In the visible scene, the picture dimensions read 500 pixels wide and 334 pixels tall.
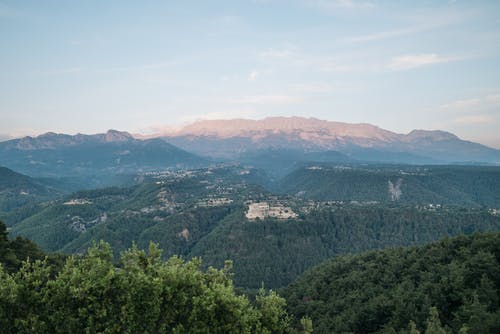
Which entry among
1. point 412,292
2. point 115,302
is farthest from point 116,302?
point 412,292

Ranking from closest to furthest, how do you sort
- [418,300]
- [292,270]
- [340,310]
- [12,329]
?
1. [12,329]
2. [418,300]
3. [340,310]
4. [292,270]

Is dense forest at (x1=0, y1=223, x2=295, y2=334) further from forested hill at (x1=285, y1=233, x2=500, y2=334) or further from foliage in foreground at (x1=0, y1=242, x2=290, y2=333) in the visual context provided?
forested hill at (x1=285, y1=233, x2=500, y2=334)

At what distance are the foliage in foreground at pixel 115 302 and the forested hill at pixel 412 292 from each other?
19.7 m

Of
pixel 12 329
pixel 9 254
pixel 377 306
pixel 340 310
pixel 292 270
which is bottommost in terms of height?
pixel 292 270

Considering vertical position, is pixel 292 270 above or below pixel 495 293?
below

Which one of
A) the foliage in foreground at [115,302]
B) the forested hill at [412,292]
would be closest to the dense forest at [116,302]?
the foliage in foreground at [115,302]

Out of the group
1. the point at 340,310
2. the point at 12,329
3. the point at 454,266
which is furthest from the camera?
the point at 340,310

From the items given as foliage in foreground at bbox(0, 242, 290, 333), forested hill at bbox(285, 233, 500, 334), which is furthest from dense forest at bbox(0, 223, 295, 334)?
forested hill at bbox(285, 233, 500, 334)

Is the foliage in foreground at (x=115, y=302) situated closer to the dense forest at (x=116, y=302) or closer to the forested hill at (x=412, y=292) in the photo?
the dense forest at (x=116, y=302)

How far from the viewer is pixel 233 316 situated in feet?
89.1

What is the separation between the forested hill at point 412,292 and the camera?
48.6m

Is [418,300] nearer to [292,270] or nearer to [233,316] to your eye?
[233,316]

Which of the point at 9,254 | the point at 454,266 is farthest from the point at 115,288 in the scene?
the point at 454,266

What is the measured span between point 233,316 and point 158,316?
573cm
